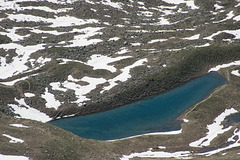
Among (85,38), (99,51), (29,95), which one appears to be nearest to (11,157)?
(29,95)

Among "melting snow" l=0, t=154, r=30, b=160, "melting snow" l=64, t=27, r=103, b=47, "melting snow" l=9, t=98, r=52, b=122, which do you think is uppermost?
"melting snow" l=64, t=27, r=103, b=47

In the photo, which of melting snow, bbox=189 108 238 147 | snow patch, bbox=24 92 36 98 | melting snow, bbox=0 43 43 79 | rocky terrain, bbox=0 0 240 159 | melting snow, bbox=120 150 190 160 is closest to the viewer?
melting snow, bbox=120 150 190 160

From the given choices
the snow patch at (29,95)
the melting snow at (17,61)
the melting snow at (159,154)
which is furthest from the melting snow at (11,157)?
the melting snow at (17,61)

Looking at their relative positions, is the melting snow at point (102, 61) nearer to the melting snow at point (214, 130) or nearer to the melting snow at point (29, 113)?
the melting snow at point (29, 113)

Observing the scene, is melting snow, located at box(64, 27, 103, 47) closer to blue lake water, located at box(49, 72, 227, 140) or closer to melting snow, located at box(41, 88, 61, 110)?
melting snow, located at box(41, 88, 61, 110)

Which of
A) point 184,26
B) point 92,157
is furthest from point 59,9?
point 92,157

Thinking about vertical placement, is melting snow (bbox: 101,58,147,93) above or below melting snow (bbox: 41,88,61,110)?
above

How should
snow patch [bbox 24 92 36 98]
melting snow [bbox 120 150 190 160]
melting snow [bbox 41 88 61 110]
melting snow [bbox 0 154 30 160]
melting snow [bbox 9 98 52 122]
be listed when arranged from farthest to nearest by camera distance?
snow patch [bbox 24 92 36 98], melting snow [bbox 41 88 61 110], melting snow [bbox 9 98 52 122], melting snow [bbox 120 150 190 160], melting snow [bbox 0 154 30 160]

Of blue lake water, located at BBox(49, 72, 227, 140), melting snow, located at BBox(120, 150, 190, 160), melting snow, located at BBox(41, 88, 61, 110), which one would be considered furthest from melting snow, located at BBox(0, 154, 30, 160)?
melting snow, located at BBox(41, 88, 61, 110)
